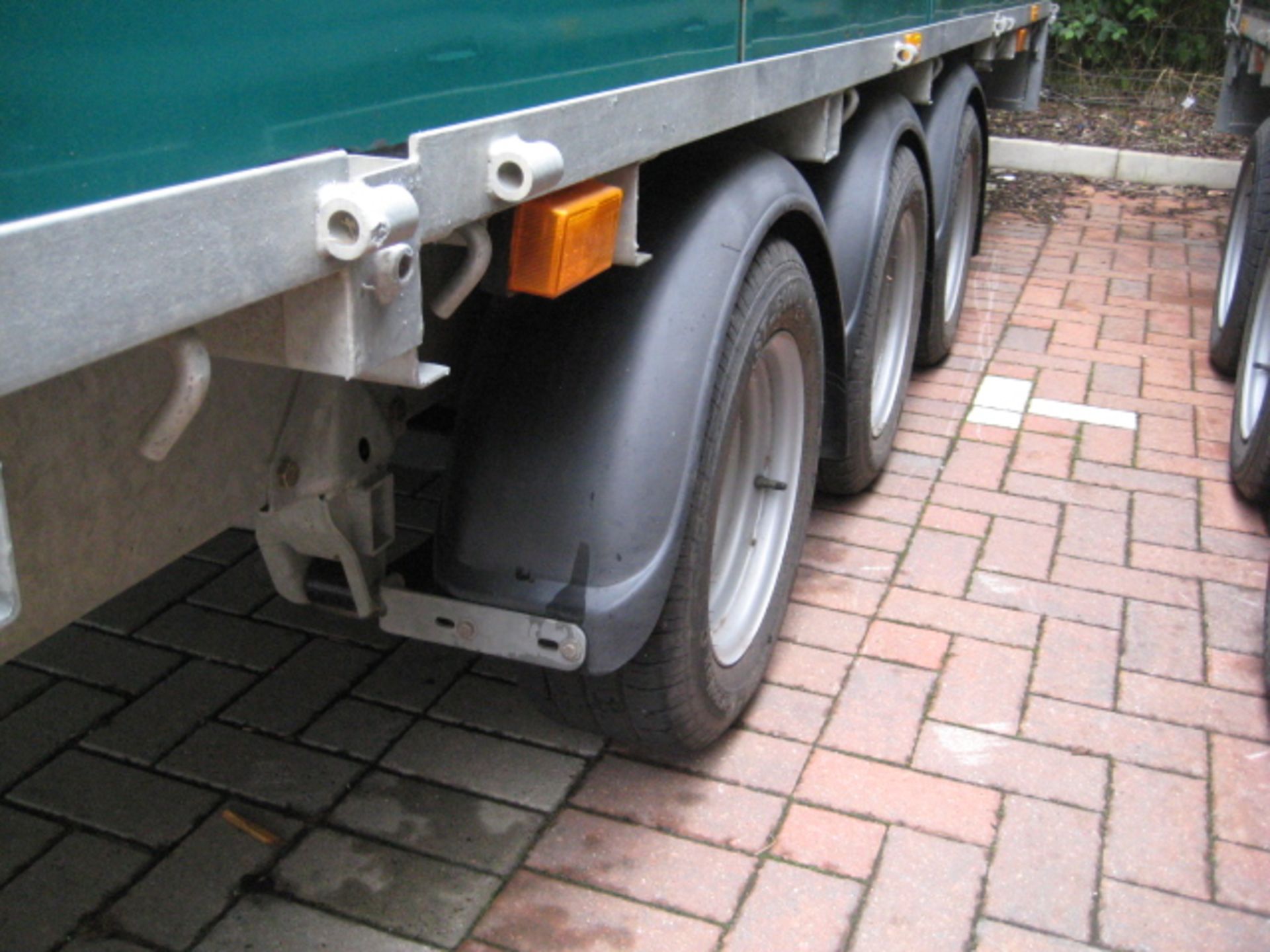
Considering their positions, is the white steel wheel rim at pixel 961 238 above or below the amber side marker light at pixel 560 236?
below

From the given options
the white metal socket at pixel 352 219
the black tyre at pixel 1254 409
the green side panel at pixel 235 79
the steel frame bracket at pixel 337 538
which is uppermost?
the green side panel at pixel 235 79

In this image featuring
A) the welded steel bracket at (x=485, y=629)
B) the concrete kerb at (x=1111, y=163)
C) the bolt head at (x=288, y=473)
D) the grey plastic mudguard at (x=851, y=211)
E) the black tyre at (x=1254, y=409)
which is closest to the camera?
the bolt head at (x=288, y=473)

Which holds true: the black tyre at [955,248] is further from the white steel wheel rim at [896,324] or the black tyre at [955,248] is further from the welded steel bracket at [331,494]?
the welded steel bracket at [331,494]

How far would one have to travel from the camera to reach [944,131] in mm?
4145

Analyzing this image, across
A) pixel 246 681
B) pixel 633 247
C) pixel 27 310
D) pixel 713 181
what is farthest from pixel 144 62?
pixel 246 681

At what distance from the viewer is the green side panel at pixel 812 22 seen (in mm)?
2086

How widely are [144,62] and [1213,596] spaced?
9.29ft

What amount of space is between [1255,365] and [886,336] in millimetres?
1093

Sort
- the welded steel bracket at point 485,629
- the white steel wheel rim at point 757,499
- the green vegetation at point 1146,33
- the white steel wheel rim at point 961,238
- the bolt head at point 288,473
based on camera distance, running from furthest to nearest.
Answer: the green vegetation at point 1146,33
the white steel wheel rim at point 961,238
the white steel wheel rim at point 757,499
the welded steel bracket at point 485,629
the bolt head at point 288,473

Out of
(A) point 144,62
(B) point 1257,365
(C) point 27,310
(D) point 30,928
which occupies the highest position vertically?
(A) point 144,62

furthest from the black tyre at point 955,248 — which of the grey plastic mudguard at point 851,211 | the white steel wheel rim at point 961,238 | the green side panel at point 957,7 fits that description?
the grey plastic mudguard at point 851,211

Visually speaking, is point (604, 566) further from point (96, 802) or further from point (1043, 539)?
point (1043, 539)

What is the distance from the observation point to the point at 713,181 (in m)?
2.09

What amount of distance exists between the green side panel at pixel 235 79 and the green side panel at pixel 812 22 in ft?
2.28
